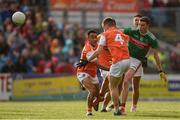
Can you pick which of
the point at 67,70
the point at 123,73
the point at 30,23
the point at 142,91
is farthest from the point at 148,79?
the point at 123,73

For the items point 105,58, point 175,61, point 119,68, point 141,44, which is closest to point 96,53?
point 119,68

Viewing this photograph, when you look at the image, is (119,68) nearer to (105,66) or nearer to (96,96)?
(96,96)

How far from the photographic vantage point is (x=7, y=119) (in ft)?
59.4

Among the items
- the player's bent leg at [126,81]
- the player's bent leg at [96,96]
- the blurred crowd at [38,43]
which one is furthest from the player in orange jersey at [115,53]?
the blurred crowd at [38,43]

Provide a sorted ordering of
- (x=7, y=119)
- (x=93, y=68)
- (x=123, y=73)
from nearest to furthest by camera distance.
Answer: (x=7, y=119)
(x=123, y=73)
(x=93, y=68)

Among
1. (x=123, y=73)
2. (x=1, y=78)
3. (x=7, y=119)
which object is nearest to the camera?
(x=7, y=119)

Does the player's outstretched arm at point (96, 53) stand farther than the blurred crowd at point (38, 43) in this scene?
No

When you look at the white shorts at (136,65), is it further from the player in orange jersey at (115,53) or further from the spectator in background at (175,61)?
the spectator in background at (175,61)

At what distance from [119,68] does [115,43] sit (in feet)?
2.20

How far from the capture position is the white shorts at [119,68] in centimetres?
1942

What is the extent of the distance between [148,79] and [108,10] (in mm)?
4446

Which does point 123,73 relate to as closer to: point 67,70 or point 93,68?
point 93,68

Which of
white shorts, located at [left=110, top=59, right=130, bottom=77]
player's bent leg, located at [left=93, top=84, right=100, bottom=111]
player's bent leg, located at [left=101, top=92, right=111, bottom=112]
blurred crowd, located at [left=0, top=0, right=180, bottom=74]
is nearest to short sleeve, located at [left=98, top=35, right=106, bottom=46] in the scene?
white shorts, located at [left=110, top=59, right=130, bottom=77]

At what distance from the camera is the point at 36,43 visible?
114ft
